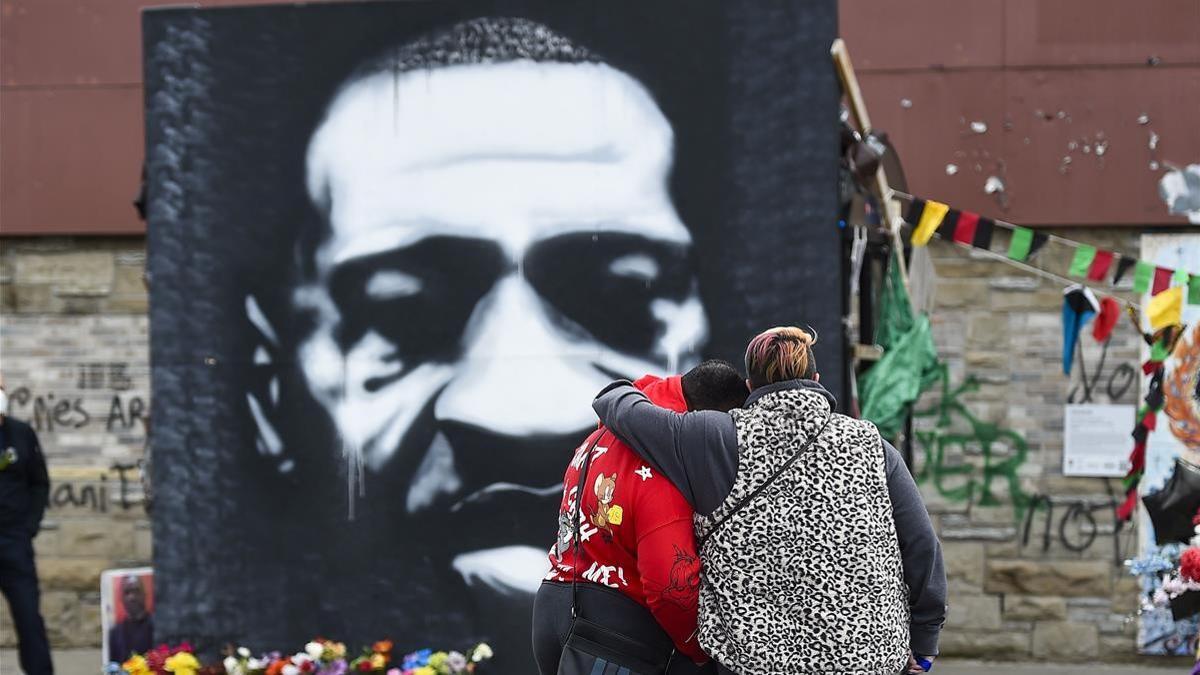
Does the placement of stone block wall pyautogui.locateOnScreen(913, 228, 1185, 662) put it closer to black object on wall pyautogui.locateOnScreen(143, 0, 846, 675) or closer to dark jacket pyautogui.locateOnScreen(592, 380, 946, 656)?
black object on wall pyautogui.locateOnScreen(143, 0, 846, 675)

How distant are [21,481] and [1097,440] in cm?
578

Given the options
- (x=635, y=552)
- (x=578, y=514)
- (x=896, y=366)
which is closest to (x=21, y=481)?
(x=896, y=366)

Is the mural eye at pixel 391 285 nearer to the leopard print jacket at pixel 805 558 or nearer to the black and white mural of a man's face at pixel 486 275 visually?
the black and white mural of a man's face at pixel 486 275

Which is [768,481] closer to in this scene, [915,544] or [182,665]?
[915,544]

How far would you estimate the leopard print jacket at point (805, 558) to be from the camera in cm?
364

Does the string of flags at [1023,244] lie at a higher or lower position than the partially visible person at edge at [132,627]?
higher

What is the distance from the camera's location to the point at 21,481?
25.6 feet

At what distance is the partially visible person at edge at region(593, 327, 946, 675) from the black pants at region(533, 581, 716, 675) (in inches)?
9.4

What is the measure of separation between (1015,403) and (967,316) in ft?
1.84

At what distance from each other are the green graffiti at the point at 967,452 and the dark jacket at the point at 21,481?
4735 millimetres

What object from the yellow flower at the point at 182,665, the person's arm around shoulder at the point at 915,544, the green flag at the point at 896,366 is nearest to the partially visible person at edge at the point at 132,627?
the yellow flower at the point at 182,665

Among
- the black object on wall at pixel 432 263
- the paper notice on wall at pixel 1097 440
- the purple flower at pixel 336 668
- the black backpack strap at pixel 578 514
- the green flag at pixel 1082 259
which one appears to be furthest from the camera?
the paper notice on wall at pixel 1097 440

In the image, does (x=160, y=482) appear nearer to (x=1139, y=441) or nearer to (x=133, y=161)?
(x=133, y=161)

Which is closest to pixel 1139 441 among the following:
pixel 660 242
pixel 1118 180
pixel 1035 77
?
pixel 1118 180
